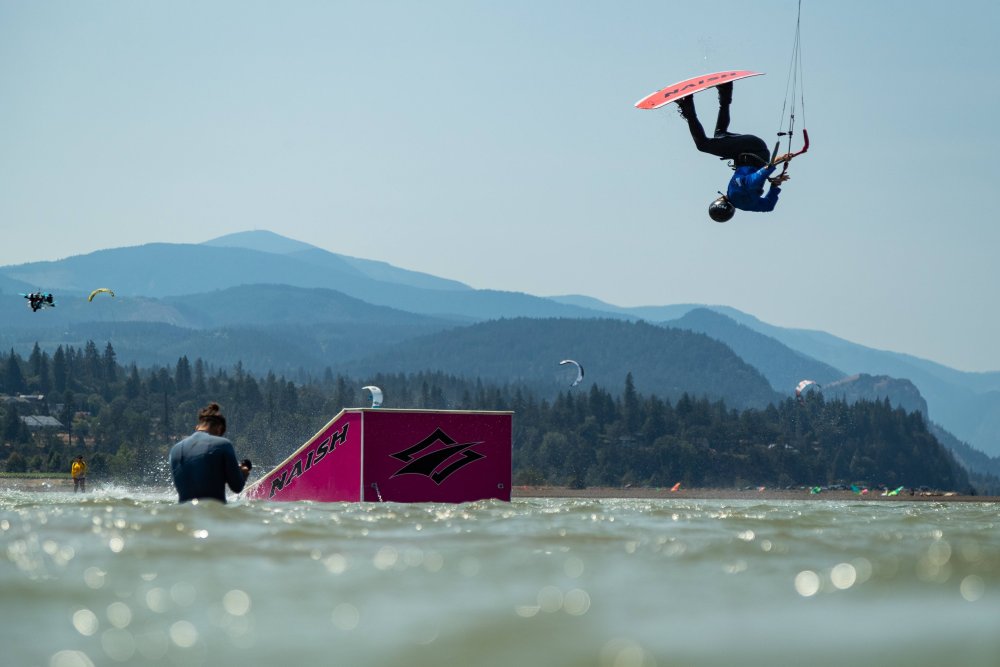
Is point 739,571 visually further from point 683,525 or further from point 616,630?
point 683,525

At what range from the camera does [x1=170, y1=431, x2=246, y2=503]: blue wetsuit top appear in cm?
1288

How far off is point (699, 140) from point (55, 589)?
50.9 ft

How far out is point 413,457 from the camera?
21953mm

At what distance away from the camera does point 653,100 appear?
Answer: 21672 millimetres

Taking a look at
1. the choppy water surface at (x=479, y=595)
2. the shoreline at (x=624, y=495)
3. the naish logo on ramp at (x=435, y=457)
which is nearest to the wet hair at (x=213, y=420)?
the choppy water surface at (x=479, y=595)

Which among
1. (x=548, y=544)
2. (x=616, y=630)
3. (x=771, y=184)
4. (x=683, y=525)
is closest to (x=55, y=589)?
(x=616, y=630)

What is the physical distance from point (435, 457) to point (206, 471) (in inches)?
370

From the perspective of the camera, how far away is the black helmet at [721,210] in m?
20.9

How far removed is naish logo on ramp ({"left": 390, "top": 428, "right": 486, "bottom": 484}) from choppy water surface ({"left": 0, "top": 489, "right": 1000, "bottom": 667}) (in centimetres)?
1138

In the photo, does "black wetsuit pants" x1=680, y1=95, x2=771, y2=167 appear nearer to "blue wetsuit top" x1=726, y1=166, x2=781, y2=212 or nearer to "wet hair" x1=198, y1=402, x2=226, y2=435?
"blue wetsuit top" x1=726, y1=166, x2=781, y2=212

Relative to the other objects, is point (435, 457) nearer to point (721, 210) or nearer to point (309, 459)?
point (309, 459)

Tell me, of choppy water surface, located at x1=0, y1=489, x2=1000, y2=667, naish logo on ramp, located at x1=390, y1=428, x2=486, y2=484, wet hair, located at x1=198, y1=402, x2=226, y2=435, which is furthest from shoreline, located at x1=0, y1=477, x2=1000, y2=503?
choppy water surface, located at x1=0, y1=489, x2=1000, y2=667

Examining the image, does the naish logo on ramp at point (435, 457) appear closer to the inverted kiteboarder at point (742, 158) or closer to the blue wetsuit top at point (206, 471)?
the inverted kiteboarder at point (742, 158)

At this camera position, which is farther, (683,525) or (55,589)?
(683,525)
